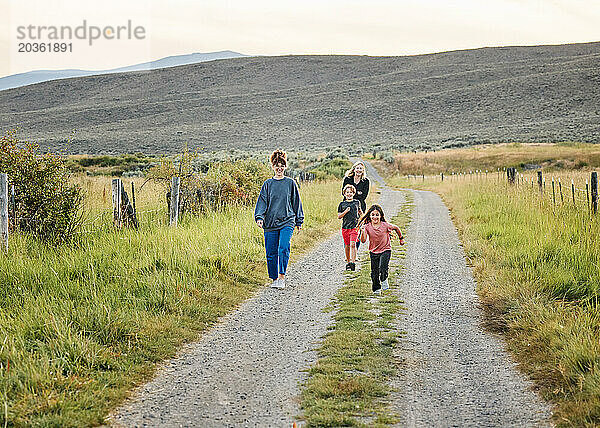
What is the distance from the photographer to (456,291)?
8969 millimetres

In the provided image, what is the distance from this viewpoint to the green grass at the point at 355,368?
4.55 metres

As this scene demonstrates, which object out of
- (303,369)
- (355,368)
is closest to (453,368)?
(355,368)

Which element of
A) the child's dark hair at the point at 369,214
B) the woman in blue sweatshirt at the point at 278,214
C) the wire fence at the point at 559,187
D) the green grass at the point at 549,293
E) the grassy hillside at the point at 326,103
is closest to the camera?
the green grass at the point at 549,293

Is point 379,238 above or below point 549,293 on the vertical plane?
above

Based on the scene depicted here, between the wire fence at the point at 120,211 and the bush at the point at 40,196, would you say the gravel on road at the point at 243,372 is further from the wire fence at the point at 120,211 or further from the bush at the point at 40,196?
the wire fence at the point at 120,211

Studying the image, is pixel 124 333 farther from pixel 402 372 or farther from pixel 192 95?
pixel 192 95

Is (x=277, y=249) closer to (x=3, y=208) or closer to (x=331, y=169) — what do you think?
(x=3, y=208)

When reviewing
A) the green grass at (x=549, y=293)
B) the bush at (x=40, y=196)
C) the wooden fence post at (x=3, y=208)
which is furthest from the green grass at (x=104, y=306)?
the green grass at (x=549, y=293)

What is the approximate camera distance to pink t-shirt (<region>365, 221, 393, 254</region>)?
8.82 metres

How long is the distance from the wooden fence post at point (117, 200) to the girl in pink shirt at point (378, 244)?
5.09 meters

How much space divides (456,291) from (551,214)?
4836mm

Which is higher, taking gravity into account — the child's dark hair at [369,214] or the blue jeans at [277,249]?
the child's dark hair at [369,214]

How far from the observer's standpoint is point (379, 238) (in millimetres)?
8836

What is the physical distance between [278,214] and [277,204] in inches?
5.6
